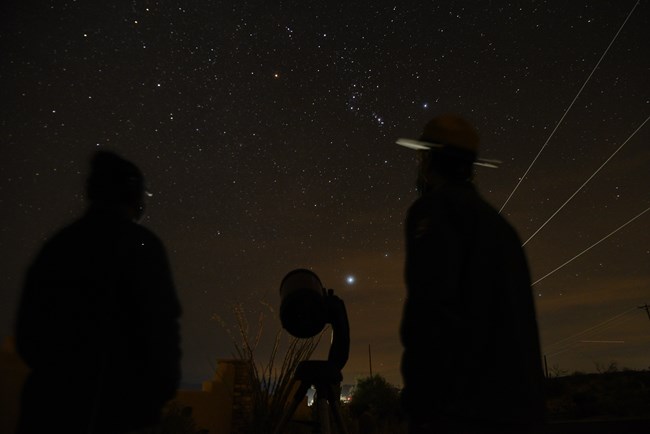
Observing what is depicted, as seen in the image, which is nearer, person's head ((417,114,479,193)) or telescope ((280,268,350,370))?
person's head ((417,114,479,193))

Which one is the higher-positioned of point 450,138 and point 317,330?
point 450,138

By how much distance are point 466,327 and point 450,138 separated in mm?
852

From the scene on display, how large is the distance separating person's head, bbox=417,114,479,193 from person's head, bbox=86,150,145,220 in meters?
1.22

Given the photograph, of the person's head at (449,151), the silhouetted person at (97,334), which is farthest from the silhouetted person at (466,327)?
the silhouetted person at (97,334)

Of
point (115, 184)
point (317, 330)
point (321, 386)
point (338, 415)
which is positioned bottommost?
point (338, 415)

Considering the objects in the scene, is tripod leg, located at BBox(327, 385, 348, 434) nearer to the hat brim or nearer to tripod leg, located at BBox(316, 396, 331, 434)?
tripod leg, located at BBox(316, 396, 331, 434)

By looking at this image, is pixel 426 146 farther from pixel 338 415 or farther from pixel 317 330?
pixel 338 415

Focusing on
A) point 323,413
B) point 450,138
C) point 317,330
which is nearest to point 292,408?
→ point 323,413

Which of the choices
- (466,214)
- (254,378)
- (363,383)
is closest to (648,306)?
(363,383)

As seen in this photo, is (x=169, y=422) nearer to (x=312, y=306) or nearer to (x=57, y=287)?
(x=312, y=306)

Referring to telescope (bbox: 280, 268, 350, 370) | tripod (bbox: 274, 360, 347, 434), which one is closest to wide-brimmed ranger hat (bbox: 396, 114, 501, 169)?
telescope (bbox: 280, 268, 350, 370)

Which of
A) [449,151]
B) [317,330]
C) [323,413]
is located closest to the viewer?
[449,151]

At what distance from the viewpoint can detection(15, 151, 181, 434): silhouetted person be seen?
1.36 m

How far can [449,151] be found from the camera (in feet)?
5.97
